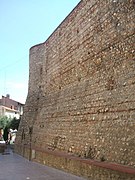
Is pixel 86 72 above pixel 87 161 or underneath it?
above

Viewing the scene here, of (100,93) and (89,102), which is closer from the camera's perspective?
(100,93)

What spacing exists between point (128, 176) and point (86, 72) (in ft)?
18.3

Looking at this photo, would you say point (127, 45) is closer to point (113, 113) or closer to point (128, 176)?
point (113, 113)

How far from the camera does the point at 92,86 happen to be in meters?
11.6

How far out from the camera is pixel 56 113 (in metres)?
15.6

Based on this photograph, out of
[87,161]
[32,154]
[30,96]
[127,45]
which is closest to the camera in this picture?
[127,45]

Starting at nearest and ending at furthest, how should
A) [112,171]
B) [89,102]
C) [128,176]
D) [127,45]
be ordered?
[128,176] < [112,171] < [127,45] < [89,102]

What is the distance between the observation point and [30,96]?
22.8m

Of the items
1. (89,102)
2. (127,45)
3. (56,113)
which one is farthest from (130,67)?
(56,113)

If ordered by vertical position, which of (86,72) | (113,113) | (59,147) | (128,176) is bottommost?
(128,176)

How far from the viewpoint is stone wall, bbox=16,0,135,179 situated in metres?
9.12

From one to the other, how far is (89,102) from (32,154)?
7830 millimetres

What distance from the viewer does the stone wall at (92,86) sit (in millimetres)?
9125

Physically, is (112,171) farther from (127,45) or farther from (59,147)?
(59,147)
